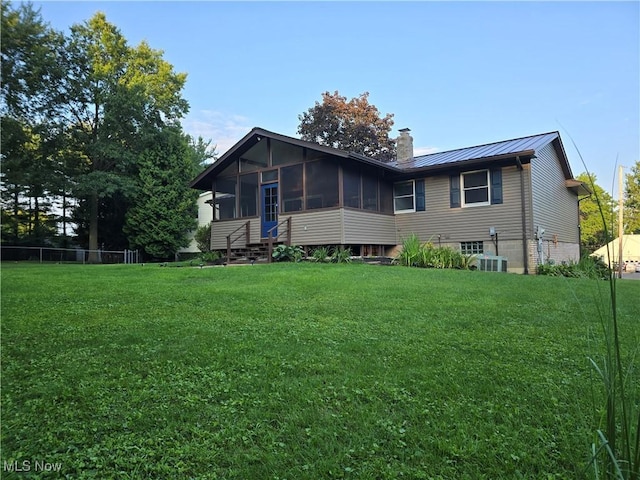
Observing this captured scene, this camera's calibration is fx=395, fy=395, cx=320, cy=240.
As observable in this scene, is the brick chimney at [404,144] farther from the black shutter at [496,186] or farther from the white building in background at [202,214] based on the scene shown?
the white building in background at [202,214]

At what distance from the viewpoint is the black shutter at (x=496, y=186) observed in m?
12.5

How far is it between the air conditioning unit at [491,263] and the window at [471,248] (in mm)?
889

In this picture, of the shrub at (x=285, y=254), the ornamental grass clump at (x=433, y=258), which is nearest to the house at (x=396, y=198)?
the shrub at (x=285, y=254)

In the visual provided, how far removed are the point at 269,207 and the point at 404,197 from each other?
4.99 meters

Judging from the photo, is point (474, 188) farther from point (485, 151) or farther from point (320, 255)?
point (320, 255)

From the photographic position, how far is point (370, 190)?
13.8 meters

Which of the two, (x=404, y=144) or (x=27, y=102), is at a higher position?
(x=27, y=102)

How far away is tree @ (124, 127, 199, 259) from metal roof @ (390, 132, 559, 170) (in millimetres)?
11783

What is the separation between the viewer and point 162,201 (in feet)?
66.6

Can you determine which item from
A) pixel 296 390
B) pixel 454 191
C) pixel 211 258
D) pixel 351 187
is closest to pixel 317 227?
pixel 351 187

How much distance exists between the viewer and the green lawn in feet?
6.28

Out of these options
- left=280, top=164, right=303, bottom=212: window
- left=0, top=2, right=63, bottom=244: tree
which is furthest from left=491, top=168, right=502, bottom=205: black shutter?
left=0, top=2, right=63, bottom=244: tree

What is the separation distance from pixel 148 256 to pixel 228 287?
51.8ft

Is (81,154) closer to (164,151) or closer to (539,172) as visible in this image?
(164,151)
